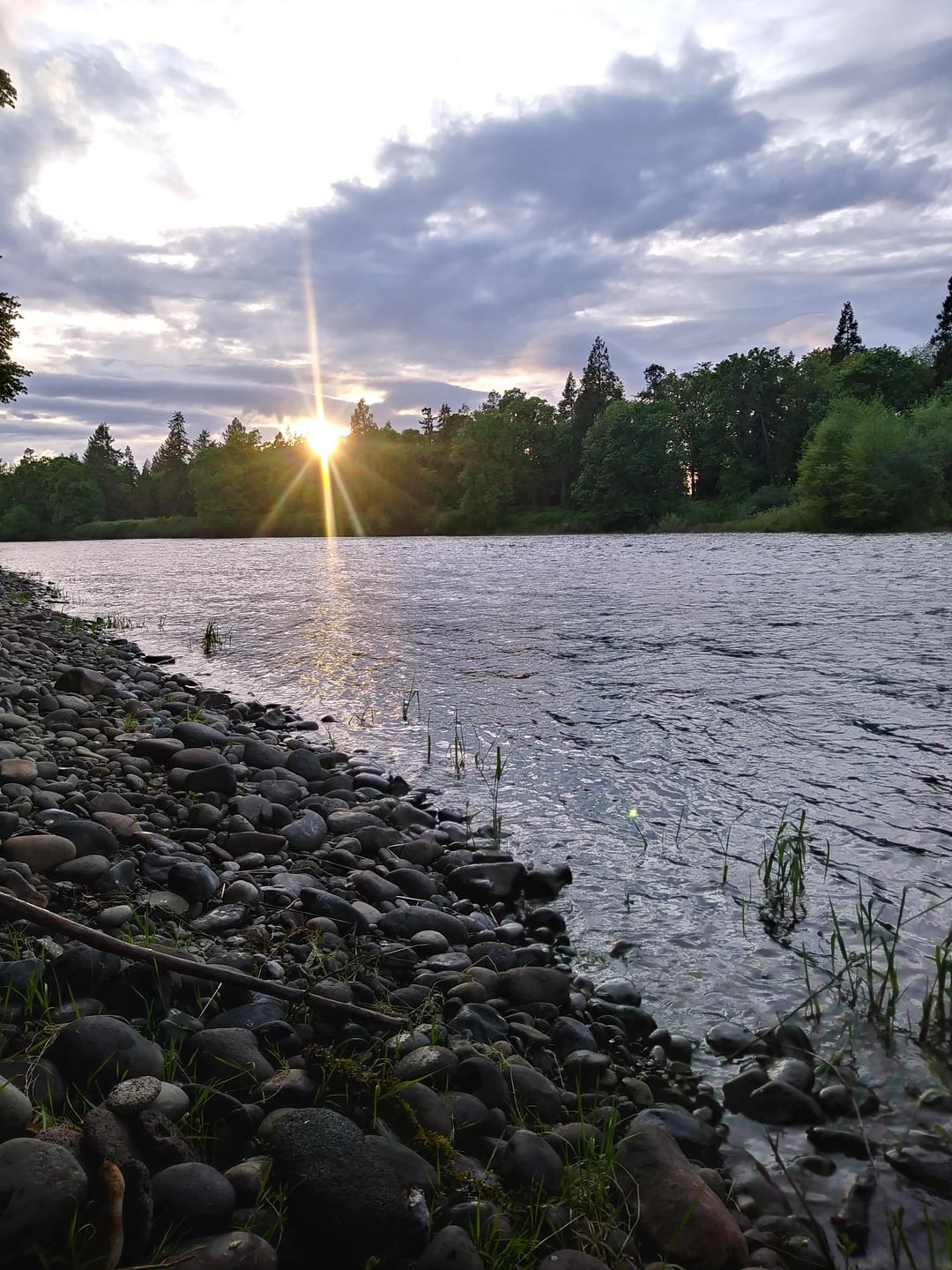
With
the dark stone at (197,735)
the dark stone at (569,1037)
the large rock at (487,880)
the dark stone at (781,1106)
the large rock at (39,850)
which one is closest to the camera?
the dark stone at (781,1106)

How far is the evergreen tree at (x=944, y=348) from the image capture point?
9744cm

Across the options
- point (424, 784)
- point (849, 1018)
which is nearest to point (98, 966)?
point (849, 1018)

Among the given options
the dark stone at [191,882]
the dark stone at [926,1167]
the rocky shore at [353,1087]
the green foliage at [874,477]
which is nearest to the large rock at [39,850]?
the rocky shore at [353,1087]

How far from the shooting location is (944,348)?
9812 cm

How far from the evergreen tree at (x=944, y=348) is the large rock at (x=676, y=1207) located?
11066cm

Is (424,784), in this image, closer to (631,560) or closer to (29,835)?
(29,835)

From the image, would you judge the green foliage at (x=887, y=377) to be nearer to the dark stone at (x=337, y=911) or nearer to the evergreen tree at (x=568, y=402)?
the evergreen tree at (x=568, y=402)

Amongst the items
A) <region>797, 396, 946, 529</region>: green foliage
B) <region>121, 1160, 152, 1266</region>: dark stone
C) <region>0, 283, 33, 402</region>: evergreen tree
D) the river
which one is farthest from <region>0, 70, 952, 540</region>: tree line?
<region>121, 1160, 152, 1266</region>: dark stone

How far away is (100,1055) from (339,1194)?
102cm

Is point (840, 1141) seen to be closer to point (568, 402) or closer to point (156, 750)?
point (156, 750)

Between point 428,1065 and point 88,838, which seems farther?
point 88,838

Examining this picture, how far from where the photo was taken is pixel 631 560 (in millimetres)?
41156

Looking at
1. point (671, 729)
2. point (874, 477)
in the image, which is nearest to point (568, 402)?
point (874, 477)

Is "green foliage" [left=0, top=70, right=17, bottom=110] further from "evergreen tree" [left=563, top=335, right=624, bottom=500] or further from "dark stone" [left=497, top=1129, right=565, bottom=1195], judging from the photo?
"evergreen tree" [left=563, top=335, right=624, bottom=500]
